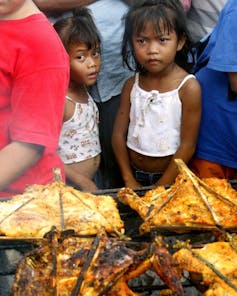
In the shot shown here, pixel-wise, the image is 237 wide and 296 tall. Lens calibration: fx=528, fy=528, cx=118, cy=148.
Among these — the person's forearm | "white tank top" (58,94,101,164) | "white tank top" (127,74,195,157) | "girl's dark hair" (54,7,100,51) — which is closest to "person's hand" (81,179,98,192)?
"white tank top" (58,94,101,164)

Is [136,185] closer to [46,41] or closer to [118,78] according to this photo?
[118,78]

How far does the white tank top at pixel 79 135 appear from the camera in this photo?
3678 mm

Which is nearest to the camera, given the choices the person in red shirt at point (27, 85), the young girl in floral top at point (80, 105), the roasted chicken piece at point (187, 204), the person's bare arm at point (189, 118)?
the roasted chicken piece at point (187, 204)

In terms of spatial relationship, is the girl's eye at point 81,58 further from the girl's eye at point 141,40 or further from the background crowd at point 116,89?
the girl's eye at point 141,40

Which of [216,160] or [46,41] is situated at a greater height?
[46,41]

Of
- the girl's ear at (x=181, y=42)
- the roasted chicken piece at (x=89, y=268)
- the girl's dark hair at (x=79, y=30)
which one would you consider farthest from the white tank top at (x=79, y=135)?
the roasted chicken piece at (x=89, y=268)

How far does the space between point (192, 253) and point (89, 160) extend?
181 centimetres

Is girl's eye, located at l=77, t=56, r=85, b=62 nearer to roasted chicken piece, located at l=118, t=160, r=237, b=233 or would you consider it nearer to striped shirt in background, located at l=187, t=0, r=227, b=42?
striped shirt in background, located at l=187, t=0, r=227, b=42

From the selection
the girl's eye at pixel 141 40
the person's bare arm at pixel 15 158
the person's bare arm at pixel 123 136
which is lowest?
the person's bare arm at pixel 123 136

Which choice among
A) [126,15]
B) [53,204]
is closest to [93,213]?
[53,204]

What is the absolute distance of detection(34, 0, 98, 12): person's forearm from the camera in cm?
369

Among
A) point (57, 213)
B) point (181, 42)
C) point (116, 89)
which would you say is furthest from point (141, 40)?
point (57, 213)

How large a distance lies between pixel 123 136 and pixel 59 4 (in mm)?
1038

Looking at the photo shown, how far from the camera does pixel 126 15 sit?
11.9 ft
